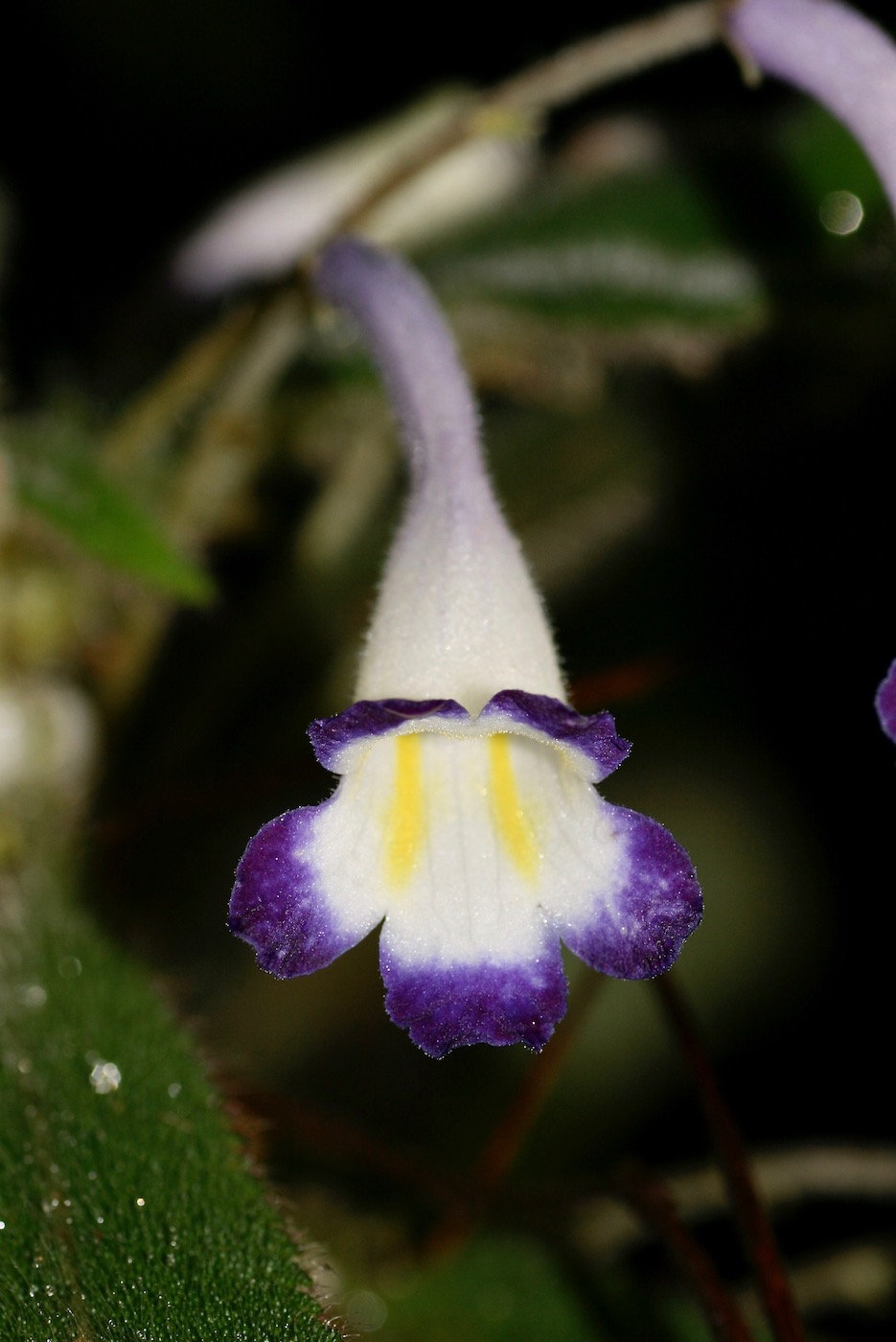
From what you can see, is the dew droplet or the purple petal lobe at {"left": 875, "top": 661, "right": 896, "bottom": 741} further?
the dew droplet

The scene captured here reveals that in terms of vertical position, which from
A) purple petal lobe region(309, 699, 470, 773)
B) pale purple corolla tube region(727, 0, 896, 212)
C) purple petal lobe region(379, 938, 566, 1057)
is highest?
pale purple corolla tube region(727, 0, 896, 212)

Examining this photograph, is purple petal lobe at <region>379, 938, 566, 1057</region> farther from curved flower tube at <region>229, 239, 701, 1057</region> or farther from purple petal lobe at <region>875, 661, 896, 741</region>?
purple petal lobe at <region>875, 661, 896, 741</region>

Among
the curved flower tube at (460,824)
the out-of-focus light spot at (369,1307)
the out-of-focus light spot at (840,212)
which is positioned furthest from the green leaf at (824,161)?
the out-of-focus light spot at (369,1307)

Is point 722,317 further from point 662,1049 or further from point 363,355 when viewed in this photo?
point 662,1049

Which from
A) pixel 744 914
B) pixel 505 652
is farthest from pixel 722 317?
pixel 744 914

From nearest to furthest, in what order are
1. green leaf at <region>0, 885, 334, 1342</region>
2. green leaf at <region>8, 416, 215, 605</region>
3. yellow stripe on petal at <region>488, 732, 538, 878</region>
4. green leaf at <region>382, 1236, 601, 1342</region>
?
green leaf at <region>0, 885, 334, 1342</region> < yellow stripe on petal at <region>488, 732, 538, 878</region> < green leaf at <region>8, 416, 215, 605</region> < green leaf at <region>382, 1236, 601, 1342</region>

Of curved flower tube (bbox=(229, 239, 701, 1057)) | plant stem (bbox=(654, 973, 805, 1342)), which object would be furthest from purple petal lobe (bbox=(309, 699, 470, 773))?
plant stem (bbox=(654, 973, 805, 1342))

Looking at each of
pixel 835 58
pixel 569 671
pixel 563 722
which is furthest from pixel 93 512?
pixel 569 671
